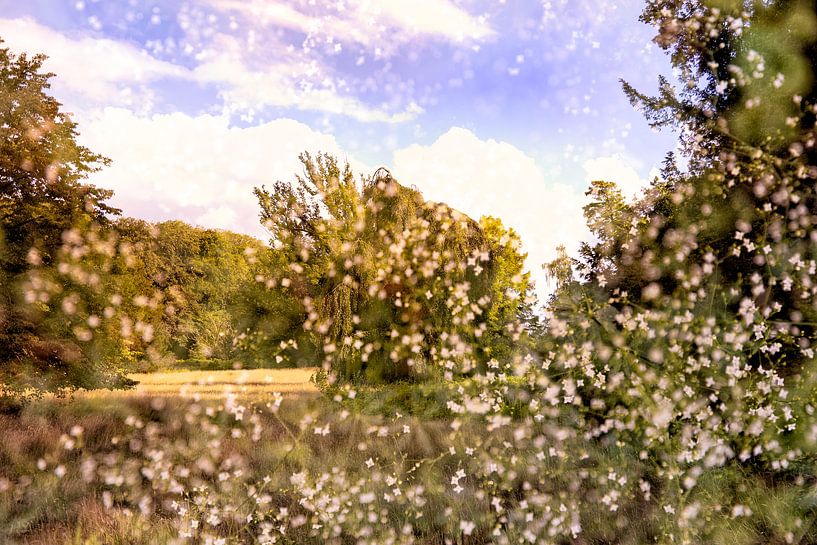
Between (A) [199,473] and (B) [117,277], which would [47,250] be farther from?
(A) [199,473]

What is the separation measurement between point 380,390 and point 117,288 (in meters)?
5.40

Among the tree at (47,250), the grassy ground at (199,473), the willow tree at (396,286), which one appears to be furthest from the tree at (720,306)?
the tree at (47,250)

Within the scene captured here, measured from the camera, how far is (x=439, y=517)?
5.23m

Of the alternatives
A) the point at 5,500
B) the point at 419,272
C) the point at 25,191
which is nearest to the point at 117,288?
the point at 25,191

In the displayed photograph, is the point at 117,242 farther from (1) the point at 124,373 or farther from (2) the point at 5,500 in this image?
(2) the point at 5,500

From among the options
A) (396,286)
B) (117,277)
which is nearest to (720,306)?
(396,286)

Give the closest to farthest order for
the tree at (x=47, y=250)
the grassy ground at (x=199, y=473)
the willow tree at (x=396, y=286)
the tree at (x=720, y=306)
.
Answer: the tree at (x=720, y=306) < the grassy ground at (x=199, y=473) < the tree at (x=47, y=250) < the willow tree at (x=396, y=286)

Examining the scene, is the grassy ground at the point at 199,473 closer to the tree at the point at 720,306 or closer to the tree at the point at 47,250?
the tree at the point at 47,250

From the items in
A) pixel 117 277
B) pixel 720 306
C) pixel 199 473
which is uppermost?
pixel 117 277

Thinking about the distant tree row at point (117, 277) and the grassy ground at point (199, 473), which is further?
the distant tree row at point (117, 277)

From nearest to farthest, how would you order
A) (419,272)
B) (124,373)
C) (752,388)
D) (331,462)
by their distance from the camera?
(752,388) → (331,462) → (419,272) → (124,373)

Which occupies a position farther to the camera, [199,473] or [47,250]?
[47,250]

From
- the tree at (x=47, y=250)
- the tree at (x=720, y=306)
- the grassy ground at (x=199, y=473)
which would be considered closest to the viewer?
→ the tree at (x=720, y=306)

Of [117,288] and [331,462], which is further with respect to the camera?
[117,288]
